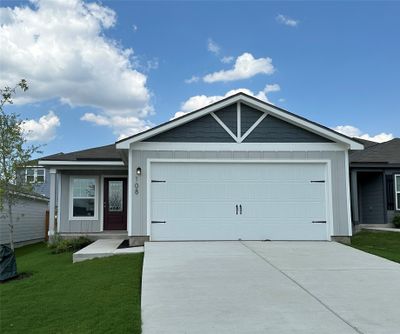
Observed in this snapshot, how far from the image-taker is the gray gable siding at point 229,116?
489 inches

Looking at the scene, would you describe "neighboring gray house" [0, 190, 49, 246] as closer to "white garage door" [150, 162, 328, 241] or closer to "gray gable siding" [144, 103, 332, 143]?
"white garage door" [150, 162, 328, 241]

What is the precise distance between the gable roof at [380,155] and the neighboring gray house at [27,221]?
42.6 ft

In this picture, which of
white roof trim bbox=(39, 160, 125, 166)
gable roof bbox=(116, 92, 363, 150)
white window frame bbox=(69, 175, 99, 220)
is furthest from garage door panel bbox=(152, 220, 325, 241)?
white window frame bbox=(69, 175, 99, 220)

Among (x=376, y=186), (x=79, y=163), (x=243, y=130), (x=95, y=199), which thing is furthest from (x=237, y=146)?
(x=376, y=186)

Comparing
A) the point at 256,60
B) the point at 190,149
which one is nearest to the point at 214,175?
the point at 190,149

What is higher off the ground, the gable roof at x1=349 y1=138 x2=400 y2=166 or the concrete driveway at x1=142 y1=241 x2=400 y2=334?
the gable roof at x1=349 y1=138 x2=400 y2=166

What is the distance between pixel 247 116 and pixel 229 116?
505mm

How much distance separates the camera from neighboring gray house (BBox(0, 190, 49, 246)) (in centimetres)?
1764

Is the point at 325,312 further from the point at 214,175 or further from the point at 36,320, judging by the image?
the point at 214,175

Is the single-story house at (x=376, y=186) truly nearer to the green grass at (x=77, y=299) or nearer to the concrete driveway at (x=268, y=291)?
the concrete driveway at (x=268, y=291)

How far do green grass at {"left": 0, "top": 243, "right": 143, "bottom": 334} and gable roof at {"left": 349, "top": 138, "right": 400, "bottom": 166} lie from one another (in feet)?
37.2

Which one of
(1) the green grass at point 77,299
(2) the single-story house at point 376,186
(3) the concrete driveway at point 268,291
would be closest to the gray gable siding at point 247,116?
(3) the concrete driveway at point 268,291

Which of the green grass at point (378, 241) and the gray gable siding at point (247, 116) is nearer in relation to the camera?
the green grass at point (378, 241)

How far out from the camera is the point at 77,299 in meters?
6.53
